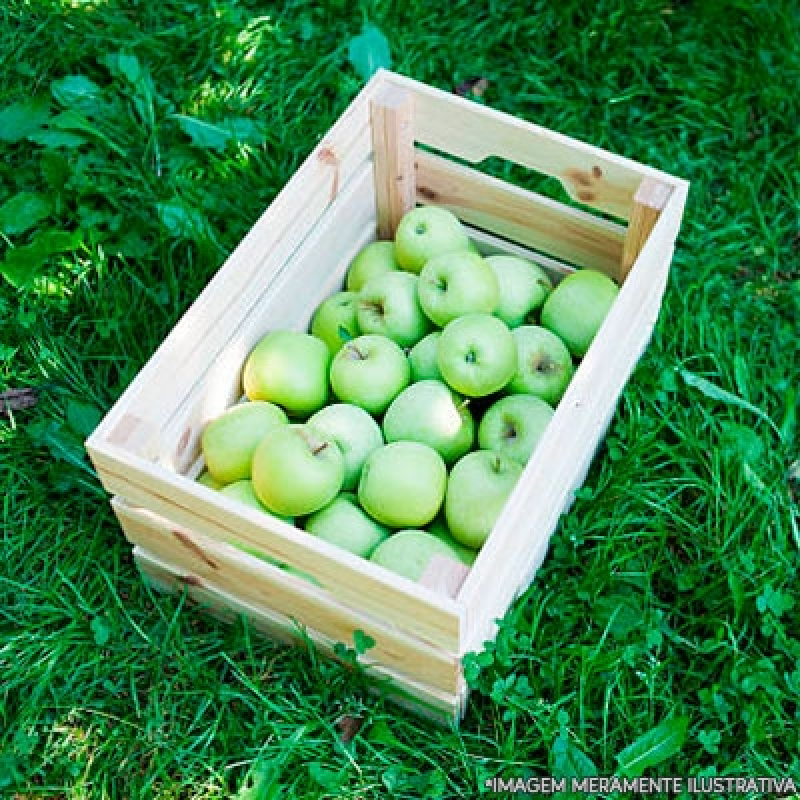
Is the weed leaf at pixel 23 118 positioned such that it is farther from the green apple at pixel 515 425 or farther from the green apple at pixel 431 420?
the green apple at pixel 515 425

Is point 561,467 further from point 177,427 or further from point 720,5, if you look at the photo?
point 720,5

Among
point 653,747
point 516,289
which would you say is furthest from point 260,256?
point 653,747

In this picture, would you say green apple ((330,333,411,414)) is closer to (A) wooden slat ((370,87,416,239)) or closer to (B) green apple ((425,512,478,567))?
(B) green apple ((425,512,478,567))

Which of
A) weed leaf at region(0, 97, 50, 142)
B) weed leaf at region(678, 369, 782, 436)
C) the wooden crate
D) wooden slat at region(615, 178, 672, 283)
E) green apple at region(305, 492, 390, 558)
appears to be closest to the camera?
the wooden crate

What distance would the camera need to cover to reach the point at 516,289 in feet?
9.37

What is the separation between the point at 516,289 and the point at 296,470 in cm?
74

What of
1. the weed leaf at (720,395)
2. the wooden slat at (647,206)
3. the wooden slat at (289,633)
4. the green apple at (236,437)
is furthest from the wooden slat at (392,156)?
the wooden slat at (289,633)

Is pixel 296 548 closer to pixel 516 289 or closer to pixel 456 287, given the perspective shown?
pixel 456 287

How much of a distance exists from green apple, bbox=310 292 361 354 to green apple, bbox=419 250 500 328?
192mm

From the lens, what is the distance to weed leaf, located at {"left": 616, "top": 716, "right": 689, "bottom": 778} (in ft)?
8.11

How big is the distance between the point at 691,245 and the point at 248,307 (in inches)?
51.9

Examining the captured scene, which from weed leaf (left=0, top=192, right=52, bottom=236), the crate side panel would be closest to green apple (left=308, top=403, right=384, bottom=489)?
the crate side panel

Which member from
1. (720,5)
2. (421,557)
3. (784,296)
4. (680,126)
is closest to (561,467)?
(421,557)

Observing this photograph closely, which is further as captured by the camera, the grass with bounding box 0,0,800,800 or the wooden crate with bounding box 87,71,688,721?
the grass with bounding box 0,0,800,800
